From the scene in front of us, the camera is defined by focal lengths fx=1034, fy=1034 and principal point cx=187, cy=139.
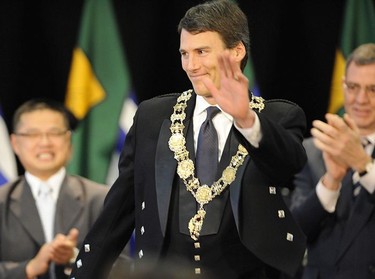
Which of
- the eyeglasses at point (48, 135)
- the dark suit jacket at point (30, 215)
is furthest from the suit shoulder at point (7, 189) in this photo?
the eyeglasses at point (48, 135)

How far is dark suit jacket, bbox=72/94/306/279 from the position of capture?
2850 mm

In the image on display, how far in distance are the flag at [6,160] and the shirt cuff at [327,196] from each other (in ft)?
5.99

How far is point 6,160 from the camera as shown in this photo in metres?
5.20

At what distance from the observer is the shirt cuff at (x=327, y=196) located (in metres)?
3.95

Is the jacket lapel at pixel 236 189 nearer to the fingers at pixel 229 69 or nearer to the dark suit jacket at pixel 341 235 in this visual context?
the fingers at pixel 229 69

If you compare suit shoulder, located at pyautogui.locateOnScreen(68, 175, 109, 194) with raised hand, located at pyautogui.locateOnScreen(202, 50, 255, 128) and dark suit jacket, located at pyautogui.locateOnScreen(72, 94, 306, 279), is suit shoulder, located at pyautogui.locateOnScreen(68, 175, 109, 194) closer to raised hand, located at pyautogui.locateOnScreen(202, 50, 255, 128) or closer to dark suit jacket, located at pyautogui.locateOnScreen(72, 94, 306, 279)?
dark suit jacket, located at pyautogui.locateOnScreen(72, 94, 306, 279)

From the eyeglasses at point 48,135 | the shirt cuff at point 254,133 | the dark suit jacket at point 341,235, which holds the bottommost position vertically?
the dark suit jacket at point 341,235

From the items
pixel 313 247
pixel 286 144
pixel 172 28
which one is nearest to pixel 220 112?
pixel 286 144

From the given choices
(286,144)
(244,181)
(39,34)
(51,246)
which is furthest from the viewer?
(39,34)

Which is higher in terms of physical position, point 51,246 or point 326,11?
point 326,11

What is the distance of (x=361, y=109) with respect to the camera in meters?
4.23

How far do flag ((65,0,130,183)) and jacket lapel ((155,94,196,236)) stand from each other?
208 cm

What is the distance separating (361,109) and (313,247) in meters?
0.61

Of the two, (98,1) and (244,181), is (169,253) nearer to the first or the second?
(244,181)
